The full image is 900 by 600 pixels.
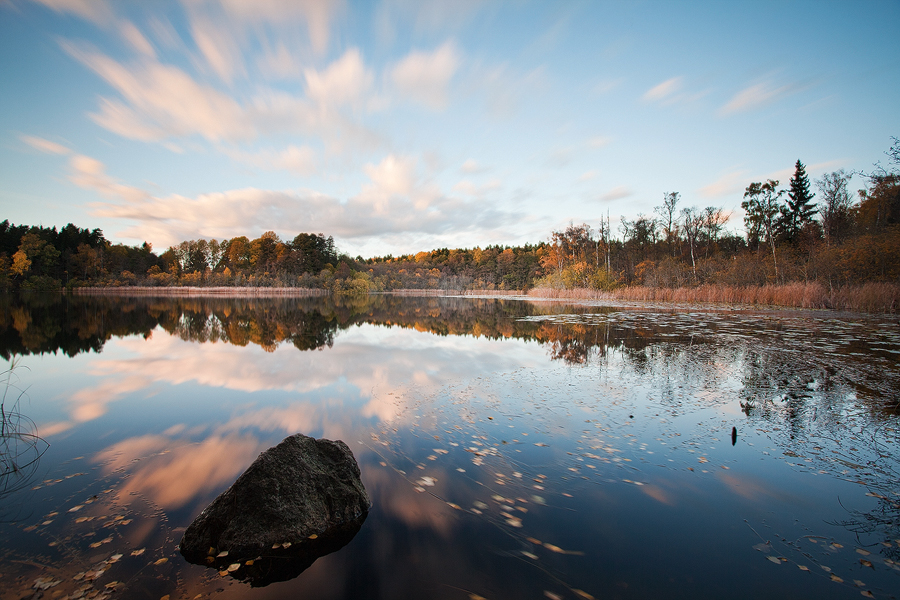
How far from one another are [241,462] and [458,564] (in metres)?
3.15

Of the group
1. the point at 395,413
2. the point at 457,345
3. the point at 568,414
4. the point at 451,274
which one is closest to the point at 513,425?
the point at 568,414

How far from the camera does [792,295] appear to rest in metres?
24.7

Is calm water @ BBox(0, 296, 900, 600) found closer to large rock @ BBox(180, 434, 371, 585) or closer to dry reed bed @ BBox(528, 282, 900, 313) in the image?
large rock @ BBox(180, 434, 371, 585)

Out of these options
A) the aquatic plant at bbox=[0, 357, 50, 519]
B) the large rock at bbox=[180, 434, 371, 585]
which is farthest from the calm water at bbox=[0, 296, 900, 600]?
the large rock at bbox=[180, 434, 371, 585]

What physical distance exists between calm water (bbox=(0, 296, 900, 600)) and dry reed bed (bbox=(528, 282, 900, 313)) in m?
14.7

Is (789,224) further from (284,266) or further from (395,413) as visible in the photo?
(284,266)

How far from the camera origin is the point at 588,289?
46.8 m

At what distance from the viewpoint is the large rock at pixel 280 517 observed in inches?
118

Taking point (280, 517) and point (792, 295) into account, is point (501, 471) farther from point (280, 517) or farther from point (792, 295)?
point (792, 295)

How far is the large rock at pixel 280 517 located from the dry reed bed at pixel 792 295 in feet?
93.2

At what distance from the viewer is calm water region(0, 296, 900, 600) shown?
2752 millimetres

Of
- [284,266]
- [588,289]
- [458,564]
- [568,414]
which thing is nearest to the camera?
[458,564]

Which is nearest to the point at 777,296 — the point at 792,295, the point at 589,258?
the point at 792,295

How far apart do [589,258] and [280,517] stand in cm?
5657
